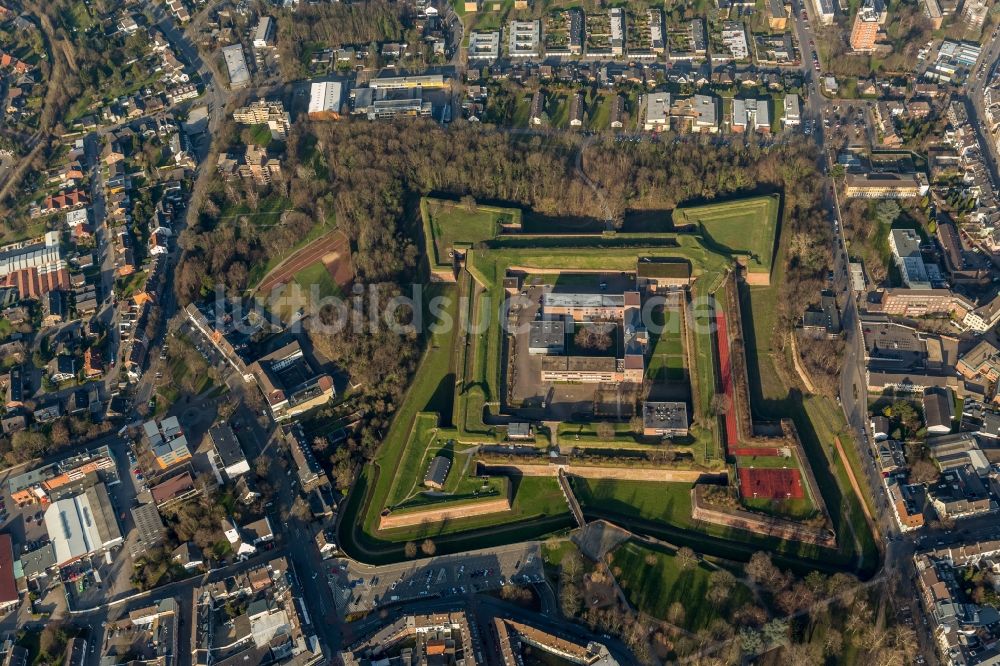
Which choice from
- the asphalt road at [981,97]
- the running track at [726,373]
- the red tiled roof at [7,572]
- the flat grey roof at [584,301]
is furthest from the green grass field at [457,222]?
the asphalt road at [981,97]

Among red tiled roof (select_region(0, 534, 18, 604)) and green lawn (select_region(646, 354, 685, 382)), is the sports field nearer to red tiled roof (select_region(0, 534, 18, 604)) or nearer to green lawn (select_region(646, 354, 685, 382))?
green lawn (select_region(646, 354, 685, 382))

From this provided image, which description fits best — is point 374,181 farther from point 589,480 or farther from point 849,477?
point 849,477

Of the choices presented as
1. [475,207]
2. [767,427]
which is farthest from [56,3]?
[767,427]

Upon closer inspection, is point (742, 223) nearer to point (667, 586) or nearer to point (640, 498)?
point (640, 498)

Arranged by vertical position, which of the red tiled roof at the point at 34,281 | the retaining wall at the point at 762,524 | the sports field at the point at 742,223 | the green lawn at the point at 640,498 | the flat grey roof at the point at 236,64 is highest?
the flat grey roof at the point at 236,64

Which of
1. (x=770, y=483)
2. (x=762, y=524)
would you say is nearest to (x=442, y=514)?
(x=762, y=524)

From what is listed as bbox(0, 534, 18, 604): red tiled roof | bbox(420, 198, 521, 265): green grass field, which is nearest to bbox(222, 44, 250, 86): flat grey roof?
bbox(420, 198, 521, 265): green grass field

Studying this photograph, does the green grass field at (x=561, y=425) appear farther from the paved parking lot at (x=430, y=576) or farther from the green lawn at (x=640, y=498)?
the paved parking lot at (x=430, y=576)
